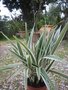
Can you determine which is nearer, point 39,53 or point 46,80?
point 46,80

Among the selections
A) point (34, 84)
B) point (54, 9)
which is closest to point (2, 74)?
point (34, 84)

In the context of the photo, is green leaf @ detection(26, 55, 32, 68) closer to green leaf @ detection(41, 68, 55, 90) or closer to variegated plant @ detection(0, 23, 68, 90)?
variegated plant @ detection(0, 23, 68, 90)

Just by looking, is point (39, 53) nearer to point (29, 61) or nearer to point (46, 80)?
point (29, 61)

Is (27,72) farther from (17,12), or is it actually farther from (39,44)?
(17,12)

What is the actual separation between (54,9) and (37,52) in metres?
6.66

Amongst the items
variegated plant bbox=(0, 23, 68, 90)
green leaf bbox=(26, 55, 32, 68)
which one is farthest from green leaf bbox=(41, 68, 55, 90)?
green leaf bbox=(26, 55, 32, 68)

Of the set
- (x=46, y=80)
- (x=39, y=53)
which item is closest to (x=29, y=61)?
(x=39, y=53)

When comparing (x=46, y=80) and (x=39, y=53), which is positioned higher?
(x=39, y=53)

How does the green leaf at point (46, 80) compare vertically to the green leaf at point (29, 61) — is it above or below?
below

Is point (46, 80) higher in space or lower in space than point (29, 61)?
lower

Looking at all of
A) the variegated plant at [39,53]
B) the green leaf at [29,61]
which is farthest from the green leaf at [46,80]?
the green leaf at [29,61]

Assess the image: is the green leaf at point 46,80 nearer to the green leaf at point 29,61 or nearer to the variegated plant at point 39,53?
the variegated plant at point 39,53

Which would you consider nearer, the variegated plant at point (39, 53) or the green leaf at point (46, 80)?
the green leaf at point (46, 80)

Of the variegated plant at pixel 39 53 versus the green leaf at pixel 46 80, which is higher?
the variegated plant at pixel 39 53
